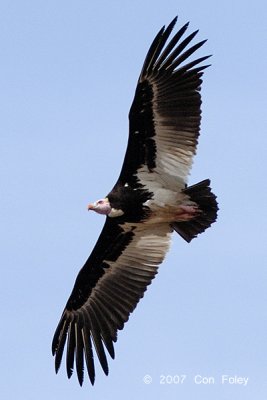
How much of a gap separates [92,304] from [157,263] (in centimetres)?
103

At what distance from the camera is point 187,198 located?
63.6ft

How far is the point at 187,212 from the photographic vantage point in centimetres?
1948

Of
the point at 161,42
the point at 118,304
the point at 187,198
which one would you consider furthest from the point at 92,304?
the point at 161,42

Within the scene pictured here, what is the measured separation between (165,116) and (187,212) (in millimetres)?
1235

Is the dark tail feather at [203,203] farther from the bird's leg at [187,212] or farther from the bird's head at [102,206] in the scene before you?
the bird's head at [102,206]

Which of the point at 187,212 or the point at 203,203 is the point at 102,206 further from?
the point at 203,203

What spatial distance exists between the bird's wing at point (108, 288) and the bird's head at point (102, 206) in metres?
0.47

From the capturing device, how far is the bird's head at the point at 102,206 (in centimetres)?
1975

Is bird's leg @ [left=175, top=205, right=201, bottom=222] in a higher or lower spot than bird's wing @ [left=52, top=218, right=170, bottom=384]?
higher

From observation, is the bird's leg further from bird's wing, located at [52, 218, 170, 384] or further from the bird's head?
the bird's head

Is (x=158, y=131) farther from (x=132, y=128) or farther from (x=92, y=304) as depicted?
(x=92, y=304)

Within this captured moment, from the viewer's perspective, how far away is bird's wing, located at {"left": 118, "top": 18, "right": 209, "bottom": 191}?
1912cm

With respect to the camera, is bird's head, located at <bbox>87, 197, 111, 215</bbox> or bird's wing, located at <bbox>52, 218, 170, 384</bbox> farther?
bird's wing, located at <bbox>52, 218, 170, 384</bbox>

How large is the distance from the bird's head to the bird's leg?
0.88m
